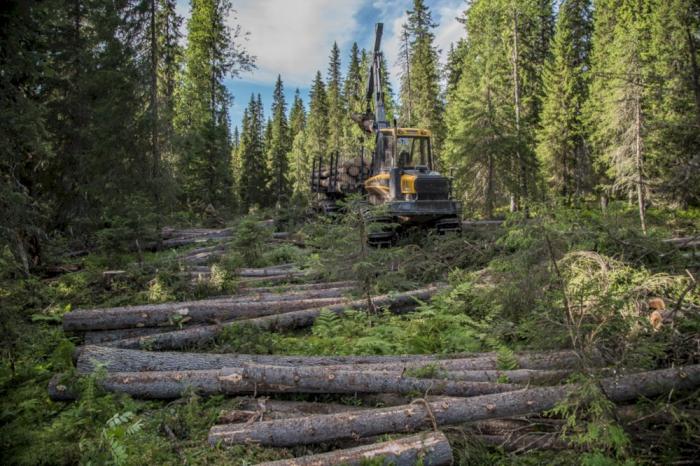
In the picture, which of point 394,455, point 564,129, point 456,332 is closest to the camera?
point 394,455

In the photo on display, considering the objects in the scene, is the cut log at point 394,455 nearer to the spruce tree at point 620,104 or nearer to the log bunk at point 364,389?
the log bunk at point 364,389

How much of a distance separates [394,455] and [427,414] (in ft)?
1.94

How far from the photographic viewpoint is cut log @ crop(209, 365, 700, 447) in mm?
3938

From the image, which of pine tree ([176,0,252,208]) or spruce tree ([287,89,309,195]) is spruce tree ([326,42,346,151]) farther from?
pine tree ([176,0,252,208])

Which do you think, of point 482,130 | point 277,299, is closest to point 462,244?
point 277,299

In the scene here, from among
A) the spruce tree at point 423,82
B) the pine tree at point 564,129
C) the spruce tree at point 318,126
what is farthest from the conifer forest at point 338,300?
the spruce tree at point 318,126

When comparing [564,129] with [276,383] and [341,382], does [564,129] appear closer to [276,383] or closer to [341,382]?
[341,382]

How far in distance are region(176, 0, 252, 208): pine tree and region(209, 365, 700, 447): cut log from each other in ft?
80.5

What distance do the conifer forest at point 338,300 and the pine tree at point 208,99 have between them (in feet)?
24.2

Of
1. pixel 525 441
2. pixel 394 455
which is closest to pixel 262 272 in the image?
pixel 394 455

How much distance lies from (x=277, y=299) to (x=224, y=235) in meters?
12.3

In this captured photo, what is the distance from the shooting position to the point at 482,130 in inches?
842

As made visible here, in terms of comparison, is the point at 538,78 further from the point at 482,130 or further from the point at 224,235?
the point at 224,235

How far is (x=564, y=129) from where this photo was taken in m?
27.3
